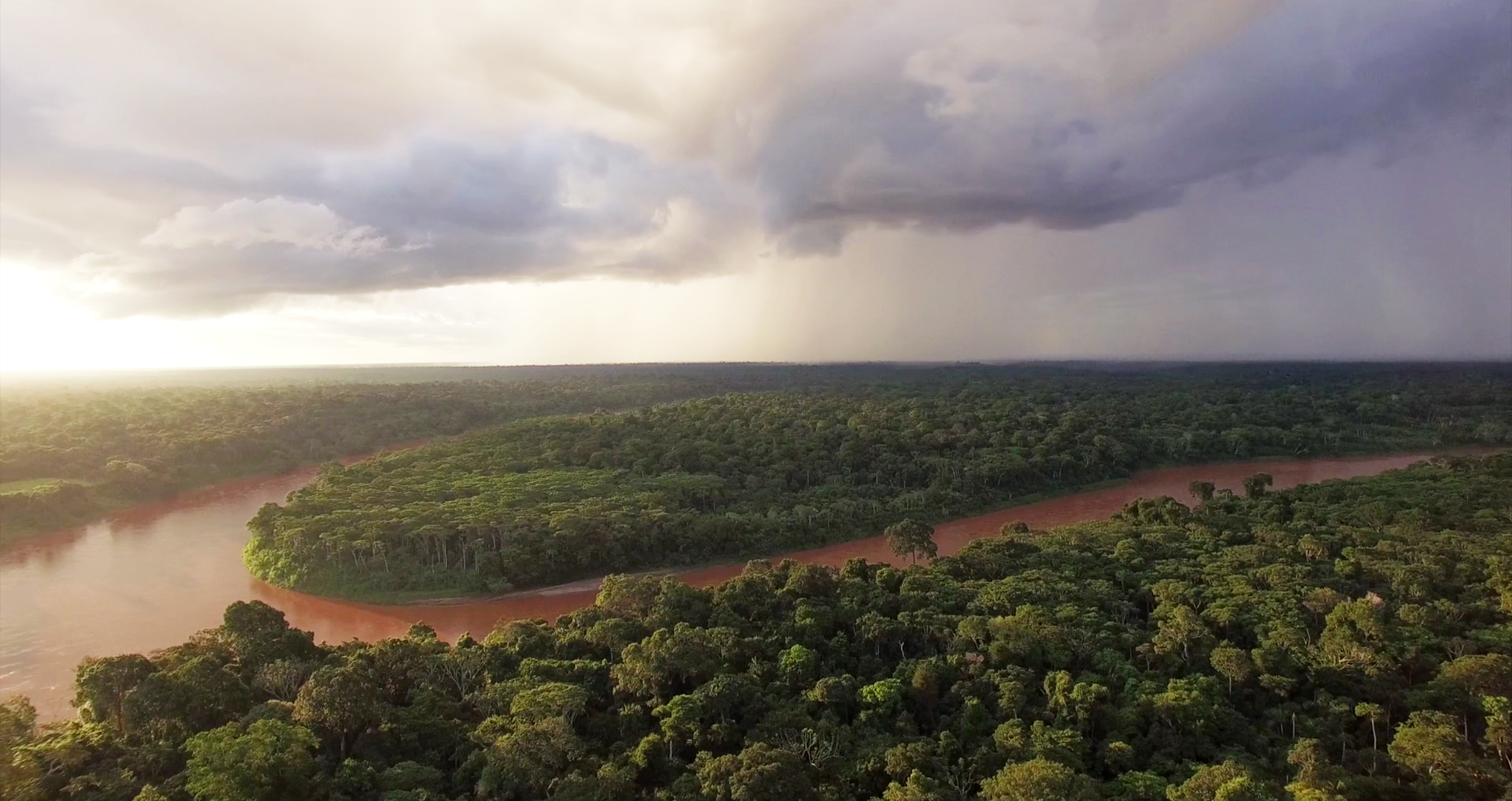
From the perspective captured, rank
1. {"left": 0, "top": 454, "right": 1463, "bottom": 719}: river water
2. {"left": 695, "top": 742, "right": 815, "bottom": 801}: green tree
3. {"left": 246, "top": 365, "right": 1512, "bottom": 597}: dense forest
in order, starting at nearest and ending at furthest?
{"left": 695, "top": 742, "right": 815, "bottom": 801}: green tree
{"left": 0, "top": 454, "right": 1463, "bottom": 719}: river water
{"left": 246, "top": 365, "right": 1512, "bottom": 597}: dense forest

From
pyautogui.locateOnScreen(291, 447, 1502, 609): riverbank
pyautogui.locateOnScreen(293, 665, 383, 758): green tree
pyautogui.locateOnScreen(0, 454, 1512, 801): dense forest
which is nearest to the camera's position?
pyautogui.locateOnScreen(0, 454, 1512, 801): dense forest

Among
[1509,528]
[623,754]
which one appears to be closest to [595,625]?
[623,754]

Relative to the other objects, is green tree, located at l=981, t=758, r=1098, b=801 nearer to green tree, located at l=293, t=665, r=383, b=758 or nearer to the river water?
green tree, located at l=293, t=665, r=383, b=758

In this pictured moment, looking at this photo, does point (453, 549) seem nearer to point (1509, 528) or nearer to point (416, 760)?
point (416, 760)

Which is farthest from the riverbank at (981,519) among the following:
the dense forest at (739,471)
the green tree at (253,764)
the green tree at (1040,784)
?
the green tree at (1040,784)

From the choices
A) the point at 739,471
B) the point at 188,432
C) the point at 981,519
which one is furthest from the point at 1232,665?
the point at 188,432

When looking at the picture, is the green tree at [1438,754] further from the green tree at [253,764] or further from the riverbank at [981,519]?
the riverbank at [981,519]

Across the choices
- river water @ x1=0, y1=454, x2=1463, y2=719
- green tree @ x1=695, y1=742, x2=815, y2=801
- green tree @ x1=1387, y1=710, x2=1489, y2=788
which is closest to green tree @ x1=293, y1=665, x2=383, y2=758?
green tree @ x1=695, y1=742, x2=815, y2=801

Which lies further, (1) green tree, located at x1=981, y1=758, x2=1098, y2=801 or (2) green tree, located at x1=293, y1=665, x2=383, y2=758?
(2) green tree, located at x1=293, y1=665, x2=383, y2=758
